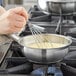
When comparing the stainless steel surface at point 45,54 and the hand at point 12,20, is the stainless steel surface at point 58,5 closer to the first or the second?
the hand at point 12,20

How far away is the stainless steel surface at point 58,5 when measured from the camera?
46.2 inches

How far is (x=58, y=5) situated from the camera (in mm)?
1189

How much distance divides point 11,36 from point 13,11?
0.08 meters

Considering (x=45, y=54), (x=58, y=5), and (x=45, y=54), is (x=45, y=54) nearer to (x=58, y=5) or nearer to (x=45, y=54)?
(x=45, y=54)

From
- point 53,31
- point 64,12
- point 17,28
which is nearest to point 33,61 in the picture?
point 17,28

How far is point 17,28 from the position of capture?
2.78ft

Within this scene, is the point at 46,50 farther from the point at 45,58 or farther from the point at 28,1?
the point at 28,1

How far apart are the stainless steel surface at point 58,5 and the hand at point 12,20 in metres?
0.38

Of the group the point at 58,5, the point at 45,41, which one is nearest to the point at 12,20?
the point at 45,41

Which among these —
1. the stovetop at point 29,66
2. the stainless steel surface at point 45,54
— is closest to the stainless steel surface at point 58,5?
the stovetop at point 29,66

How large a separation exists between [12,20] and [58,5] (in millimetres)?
417

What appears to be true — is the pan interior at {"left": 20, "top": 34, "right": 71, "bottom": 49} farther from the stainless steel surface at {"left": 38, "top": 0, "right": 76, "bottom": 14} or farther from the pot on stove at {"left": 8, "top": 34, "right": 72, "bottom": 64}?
the stainless steel surface at {"left": 38, "top": 0, "right": 76, "bottom": 14}

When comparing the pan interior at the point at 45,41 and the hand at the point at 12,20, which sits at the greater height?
the hand at the point at 12,20

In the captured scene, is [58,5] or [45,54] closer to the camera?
[45,54]
